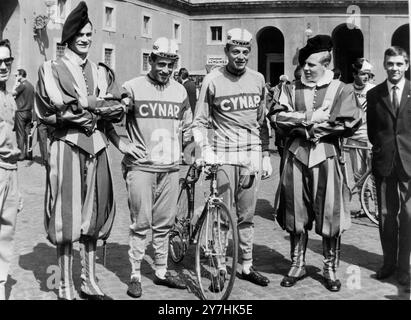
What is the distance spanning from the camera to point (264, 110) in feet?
19.4

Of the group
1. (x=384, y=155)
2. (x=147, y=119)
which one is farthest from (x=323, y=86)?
(x=147, y=119)

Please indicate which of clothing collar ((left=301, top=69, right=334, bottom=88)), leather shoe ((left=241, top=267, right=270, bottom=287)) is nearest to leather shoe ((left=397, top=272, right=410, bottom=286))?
leather shoe ((left=241, top=267, right=270, bottom=287))

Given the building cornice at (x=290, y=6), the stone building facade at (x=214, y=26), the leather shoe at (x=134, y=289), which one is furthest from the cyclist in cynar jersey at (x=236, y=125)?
the building cornice at (x=290, y=6)

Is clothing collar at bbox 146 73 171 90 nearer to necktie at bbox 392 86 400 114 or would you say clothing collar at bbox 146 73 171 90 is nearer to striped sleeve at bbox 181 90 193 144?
striped sleeve at bbox 181 90 193 144

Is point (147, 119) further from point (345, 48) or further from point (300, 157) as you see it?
point (345, 48)

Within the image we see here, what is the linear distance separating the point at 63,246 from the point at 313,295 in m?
2.34

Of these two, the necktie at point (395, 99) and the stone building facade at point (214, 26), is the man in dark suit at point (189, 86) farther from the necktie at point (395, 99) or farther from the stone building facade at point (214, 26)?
the necktie at point (395, 99)

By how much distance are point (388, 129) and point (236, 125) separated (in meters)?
1.60

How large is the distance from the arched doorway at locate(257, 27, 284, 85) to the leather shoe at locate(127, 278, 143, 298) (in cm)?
3596

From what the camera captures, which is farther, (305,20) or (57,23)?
(305,20)

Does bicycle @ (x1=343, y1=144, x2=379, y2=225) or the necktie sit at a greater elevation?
the necktie

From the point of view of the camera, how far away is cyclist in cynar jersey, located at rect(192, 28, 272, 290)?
5.64m

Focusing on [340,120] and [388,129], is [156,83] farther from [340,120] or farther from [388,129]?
[388,129]

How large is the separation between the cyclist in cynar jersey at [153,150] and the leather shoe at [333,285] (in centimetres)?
140
